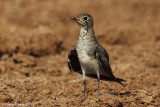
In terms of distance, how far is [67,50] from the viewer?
1016 cm

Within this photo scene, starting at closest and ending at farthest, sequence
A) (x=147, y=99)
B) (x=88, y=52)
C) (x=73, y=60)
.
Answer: (x=147, y=99)
(x=88, y=52)
(x=73, y=60)

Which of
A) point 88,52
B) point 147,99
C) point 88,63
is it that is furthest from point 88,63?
point 147,99

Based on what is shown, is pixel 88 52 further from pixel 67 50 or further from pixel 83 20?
pixel 67 50

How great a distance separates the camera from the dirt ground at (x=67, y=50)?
219 inches

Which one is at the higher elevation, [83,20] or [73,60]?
[83,20]

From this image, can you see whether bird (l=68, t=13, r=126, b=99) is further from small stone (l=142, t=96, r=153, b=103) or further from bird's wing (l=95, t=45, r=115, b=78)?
small stone (l=142, t=96, r=153, b=103)

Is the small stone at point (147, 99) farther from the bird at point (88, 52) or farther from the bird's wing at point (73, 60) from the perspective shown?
the bird's wing at point (73, 60)

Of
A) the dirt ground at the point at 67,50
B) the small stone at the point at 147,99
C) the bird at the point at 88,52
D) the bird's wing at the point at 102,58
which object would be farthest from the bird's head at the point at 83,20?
the small stone at the point at 147,99

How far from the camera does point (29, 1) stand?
13117 millimetres

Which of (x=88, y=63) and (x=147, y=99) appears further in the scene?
(x=88, y=63)

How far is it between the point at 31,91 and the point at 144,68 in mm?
3585

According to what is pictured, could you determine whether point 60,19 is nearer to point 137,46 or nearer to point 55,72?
point 137,46

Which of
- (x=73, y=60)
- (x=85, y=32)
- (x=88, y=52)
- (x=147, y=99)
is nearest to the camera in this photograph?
(x=147, y=99)

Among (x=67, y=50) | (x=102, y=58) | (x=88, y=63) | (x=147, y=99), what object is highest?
(x=67, y=50)
